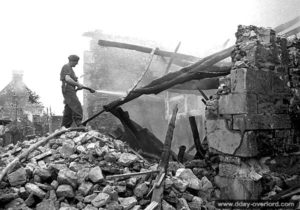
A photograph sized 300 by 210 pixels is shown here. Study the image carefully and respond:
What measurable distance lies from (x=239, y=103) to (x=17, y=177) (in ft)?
11.0

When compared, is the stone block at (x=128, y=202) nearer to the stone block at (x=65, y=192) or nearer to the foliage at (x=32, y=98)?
the stone block at (x=65, y=192)

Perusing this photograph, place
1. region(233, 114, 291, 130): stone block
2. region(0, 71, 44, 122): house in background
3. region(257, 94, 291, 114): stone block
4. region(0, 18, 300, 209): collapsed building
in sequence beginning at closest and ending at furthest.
→ region(0, 18, 300, 209): collapsed building → region(233, 114, 291, 130): stone block → region(257, 94, 291, 114): stone block → region(0, 71, 44, 122): house in background

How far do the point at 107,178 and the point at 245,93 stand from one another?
92.2 inches

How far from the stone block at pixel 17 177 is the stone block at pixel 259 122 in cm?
312

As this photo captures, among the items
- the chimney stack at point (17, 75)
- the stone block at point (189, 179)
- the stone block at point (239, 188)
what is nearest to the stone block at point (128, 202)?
the stone block at point (189, 179)

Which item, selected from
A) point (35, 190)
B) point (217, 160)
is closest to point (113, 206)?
point (35, 190)

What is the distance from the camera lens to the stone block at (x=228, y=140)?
3.92 meters

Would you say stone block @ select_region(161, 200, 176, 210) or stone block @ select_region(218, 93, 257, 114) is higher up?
stone block @ select_region(218, 93, 257, 114)

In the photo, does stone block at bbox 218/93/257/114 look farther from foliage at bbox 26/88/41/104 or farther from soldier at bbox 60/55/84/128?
foliage at bbox 26/88/41/104

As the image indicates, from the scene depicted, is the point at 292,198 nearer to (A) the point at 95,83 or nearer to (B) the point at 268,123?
(B) the point at 268,123

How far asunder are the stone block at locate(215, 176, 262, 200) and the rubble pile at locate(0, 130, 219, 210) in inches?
7.2

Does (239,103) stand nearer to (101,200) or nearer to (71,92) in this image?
(101,200)

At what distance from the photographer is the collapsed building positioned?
3.56 meters

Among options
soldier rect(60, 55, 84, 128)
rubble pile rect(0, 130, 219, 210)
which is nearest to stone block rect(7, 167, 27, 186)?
rubble pile rect(0, 130, 219, 210)
